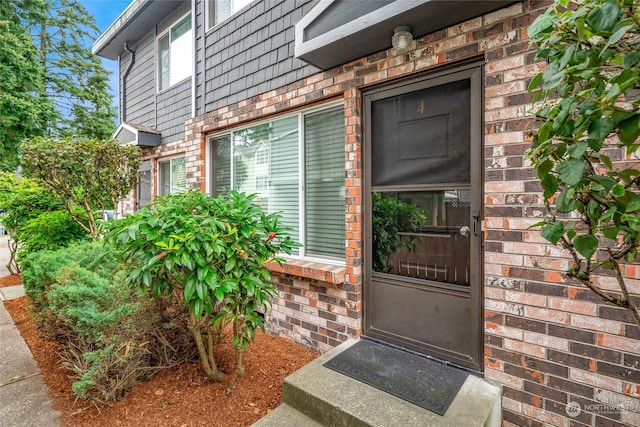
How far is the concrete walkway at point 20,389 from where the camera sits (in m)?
2.23

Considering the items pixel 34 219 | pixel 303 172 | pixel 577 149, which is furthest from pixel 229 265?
pixel 34 219

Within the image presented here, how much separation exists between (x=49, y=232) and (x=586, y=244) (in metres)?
7.25

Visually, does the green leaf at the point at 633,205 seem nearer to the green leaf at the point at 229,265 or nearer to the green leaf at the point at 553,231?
the green leaf at the point at 553,231

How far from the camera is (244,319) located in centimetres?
241

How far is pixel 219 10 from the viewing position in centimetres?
470

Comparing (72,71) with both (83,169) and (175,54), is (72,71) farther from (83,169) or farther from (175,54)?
(83,169)

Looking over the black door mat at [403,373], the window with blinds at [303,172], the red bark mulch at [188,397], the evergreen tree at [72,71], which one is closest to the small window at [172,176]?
the window with blinds at [303,172]

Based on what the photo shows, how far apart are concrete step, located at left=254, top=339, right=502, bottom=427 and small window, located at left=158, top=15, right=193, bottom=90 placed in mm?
5309

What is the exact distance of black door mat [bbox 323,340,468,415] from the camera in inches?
81.3

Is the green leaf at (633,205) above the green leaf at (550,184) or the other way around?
the other way around

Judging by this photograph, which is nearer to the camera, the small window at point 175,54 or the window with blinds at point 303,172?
the window with blinds at point 303,172

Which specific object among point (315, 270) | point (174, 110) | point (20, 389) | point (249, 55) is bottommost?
point (20, 389)

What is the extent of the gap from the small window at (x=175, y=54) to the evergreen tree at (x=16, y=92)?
909 cm

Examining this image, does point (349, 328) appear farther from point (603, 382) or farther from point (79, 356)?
point (79, 356)
